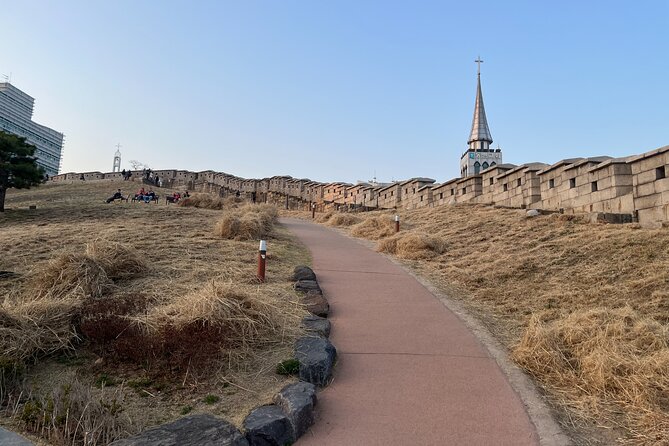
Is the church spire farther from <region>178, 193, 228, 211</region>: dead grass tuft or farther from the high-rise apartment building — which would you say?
the high-rise apartment building

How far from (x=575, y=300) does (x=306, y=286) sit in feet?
13.6

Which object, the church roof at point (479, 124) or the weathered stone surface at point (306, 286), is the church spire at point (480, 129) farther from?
the weathered stone surface at point (306, 286)

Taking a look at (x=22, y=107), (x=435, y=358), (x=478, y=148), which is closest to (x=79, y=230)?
(x=435, y=358)

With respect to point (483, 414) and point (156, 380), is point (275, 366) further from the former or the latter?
point (483, 414)

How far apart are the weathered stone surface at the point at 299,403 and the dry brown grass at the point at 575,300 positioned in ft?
7.39

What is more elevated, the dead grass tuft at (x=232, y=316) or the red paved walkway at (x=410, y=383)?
the dead grass tuft at (x=232, y=316)

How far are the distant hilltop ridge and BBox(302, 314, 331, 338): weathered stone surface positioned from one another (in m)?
7.81

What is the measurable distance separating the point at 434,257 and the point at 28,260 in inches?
342

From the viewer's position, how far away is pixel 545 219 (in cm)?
1240

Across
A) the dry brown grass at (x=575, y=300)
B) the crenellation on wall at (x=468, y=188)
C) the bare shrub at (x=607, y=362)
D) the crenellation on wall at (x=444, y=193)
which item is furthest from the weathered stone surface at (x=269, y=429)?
the crenellation on wall at (x=444, y=193)

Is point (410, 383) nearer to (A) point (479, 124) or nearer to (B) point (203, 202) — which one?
(B) point (203, 202)

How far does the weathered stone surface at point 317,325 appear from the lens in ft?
18.9

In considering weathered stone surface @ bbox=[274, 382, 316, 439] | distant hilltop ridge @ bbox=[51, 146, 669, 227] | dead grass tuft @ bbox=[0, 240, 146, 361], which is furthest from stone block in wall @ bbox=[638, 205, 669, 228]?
dead grass tuft @ bbox=[0, 240, 146, 361]

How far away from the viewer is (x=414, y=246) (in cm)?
1152
